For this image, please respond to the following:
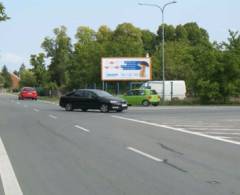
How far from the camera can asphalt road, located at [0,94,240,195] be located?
938 centimetres

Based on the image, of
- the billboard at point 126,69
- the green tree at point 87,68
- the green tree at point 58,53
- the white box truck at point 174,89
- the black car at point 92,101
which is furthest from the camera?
the green tree at point 58,53

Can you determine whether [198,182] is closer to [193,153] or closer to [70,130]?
[193,153]

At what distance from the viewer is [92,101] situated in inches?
1415

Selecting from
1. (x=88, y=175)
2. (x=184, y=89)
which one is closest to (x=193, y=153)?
(x=88, y=175)

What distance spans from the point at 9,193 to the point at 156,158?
4913mm

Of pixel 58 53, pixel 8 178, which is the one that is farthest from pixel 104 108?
pixel 58 53

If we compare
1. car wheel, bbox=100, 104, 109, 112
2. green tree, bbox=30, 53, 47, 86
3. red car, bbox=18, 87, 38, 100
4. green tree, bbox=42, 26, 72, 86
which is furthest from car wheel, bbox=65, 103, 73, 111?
green tree, bbox=30, 53, 47, 86

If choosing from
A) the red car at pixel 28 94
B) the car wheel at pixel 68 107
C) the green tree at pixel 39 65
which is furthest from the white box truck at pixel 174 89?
the green tree at pixel 39 65

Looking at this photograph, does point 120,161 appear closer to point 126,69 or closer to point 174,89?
point 174,89

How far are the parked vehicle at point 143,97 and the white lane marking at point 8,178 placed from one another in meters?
35.9

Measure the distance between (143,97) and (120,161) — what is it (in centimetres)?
3715

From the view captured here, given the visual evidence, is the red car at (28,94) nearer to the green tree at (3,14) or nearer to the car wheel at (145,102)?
the car wheel at (145,102)

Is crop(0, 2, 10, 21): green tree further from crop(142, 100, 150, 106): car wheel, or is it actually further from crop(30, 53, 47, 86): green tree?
crop(30, 53, 47, 86): green tree

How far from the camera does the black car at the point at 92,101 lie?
35.1 m
